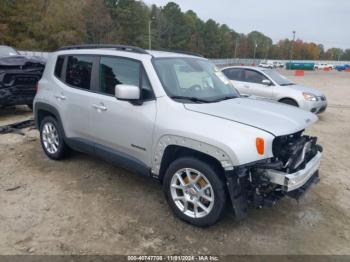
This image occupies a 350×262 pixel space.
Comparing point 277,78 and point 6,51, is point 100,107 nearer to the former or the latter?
point 277,78

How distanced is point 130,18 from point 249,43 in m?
65.9

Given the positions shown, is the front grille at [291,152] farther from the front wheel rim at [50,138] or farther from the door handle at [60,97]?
the front wheel rim at [50,138]

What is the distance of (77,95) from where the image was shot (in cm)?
443

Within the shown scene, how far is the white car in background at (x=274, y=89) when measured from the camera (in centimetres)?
886

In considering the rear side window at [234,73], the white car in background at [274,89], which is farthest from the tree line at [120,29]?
the white car in background at [274,89]

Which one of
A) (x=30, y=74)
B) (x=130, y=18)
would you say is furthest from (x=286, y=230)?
(x=130, y=18)

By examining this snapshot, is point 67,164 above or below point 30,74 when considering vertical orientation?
below

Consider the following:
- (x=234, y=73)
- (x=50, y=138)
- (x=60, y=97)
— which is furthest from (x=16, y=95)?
(x=234, y=73)

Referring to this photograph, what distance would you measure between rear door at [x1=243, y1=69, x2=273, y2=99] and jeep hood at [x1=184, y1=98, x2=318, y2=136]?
540 centimetres

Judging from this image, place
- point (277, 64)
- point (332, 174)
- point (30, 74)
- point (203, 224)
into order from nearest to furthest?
point (203, 224)
point (332, 174)
point (30, 74)
point (277, 64)

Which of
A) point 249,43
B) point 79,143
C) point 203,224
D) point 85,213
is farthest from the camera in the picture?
point 249,43

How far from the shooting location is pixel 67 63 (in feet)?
15.7

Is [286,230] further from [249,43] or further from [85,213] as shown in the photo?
[249,43]

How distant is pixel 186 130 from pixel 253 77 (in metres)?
7.05
